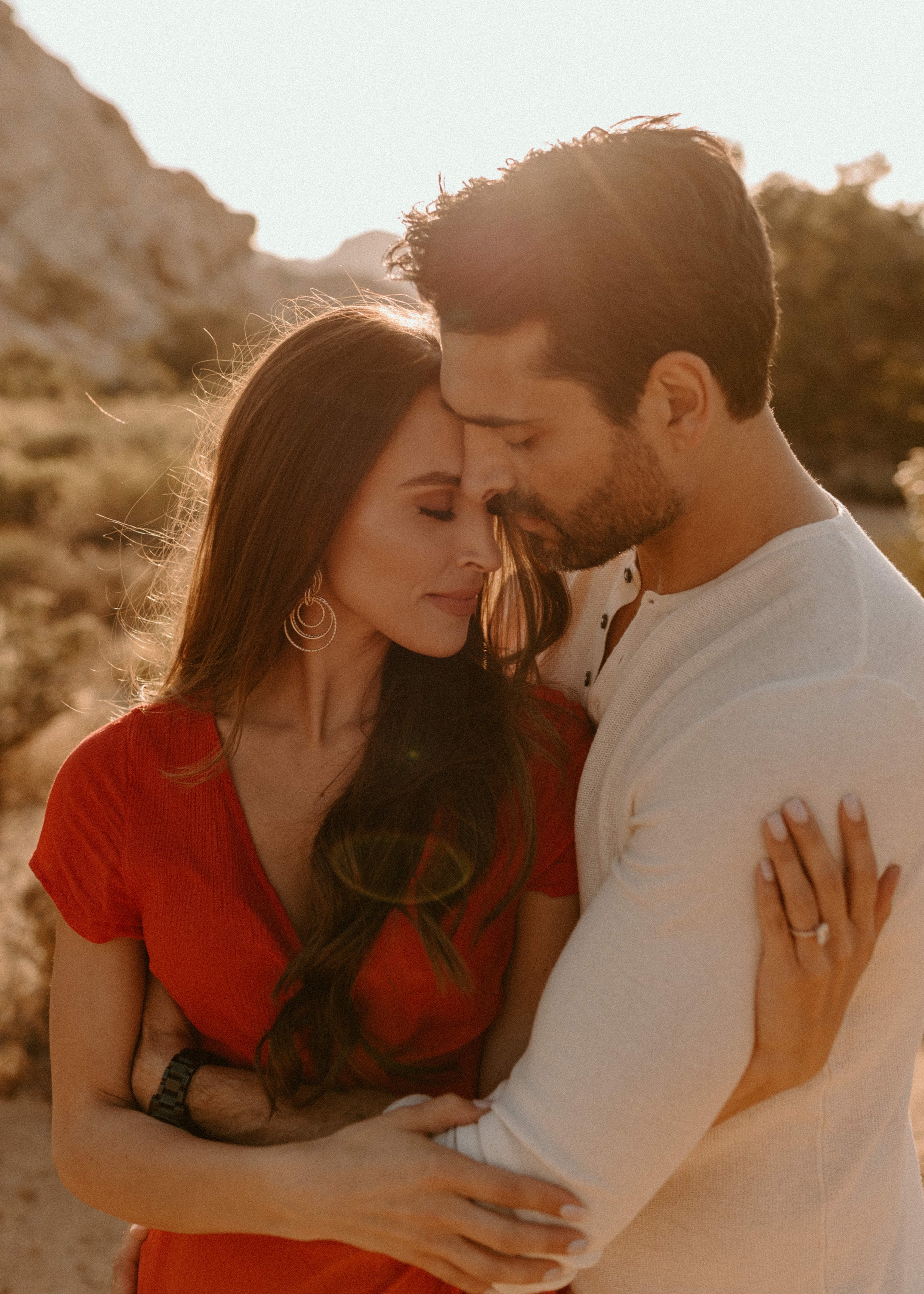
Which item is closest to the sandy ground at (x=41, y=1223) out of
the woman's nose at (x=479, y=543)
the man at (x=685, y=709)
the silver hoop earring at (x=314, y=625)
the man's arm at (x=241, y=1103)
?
the man's arm at (x=241, y=1103)

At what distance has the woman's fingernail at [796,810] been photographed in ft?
4.29

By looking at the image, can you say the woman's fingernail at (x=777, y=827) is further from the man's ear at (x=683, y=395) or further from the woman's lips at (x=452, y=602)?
the woman's lips at (x=452, y=602)

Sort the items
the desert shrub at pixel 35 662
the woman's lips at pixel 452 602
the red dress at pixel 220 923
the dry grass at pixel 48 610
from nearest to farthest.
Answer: the red dress at pixel 220 923 → the woman's lips at pixel 452 602 → the dry grass at pixel 48 610 → the desert shrub at pixel 35 662

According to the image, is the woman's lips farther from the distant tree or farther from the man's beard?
the distant tree

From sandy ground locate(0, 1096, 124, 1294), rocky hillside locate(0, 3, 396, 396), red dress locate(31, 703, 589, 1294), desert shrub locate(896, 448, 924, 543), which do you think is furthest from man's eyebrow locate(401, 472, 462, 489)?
rocky hillside locate(0, 3, 396, 396)

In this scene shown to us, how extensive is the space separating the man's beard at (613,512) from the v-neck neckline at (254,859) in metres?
0.78

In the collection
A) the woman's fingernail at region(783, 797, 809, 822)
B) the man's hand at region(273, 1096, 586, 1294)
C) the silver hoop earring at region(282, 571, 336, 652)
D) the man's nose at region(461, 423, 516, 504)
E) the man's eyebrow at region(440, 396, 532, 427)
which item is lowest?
the man's hand at region(273, 1096, 586, 1294)

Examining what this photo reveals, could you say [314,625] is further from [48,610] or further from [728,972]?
[48,610]

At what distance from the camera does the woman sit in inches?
66.1

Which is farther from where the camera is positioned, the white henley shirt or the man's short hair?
the man's short hair

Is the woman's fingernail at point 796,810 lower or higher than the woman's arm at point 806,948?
higher

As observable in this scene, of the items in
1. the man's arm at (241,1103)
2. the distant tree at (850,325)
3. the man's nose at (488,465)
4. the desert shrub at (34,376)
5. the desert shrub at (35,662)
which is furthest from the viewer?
the desert shrub at (34,376)

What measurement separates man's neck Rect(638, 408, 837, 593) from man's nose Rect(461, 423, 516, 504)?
1.11ft

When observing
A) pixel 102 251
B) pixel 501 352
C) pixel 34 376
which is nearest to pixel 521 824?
pixel 501 352
